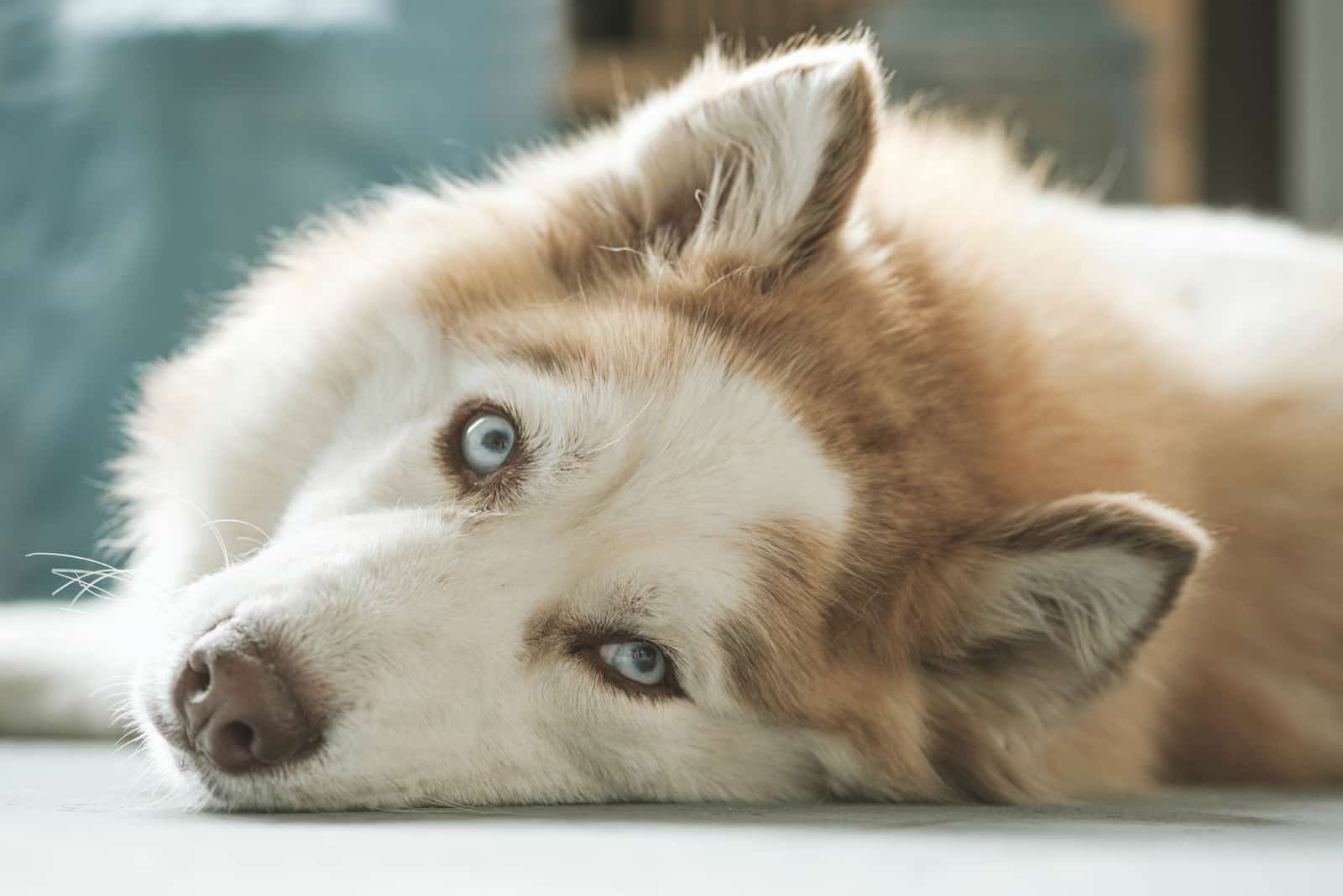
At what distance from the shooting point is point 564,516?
5.42 feet

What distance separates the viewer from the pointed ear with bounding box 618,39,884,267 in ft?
5.88

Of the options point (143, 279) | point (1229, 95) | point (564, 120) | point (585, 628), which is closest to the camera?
point (585, 628)

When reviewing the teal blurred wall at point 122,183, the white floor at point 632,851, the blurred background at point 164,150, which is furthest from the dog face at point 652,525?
the teal blurred wall at point 122,183

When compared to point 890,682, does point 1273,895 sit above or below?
above

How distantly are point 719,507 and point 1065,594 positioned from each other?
18.6 inches

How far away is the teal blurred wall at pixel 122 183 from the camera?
123 inches

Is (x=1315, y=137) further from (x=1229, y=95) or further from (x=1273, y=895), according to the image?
(x=1273, y=895)

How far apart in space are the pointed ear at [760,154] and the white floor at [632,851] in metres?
0.80

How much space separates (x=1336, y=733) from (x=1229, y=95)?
17.3 ft

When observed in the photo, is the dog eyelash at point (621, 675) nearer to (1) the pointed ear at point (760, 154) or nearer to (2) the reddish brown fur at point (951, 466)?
(2) the reddish brown fur at point (951, 466)

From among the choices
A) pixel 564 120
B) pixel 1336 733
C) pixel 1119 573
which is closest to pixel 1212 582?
pixel 1336 733

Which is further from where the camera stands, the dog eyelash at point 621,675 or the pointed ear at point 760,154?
the pointed ear at point 760,154

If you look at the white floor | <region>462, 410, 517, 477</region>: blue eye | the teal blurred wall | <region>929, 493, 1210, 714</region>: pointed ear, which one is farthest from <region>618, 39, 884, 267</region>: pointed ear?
the teal blurred wall

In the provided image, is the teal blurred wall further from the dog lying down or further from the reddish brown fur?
the reddish brown fur
